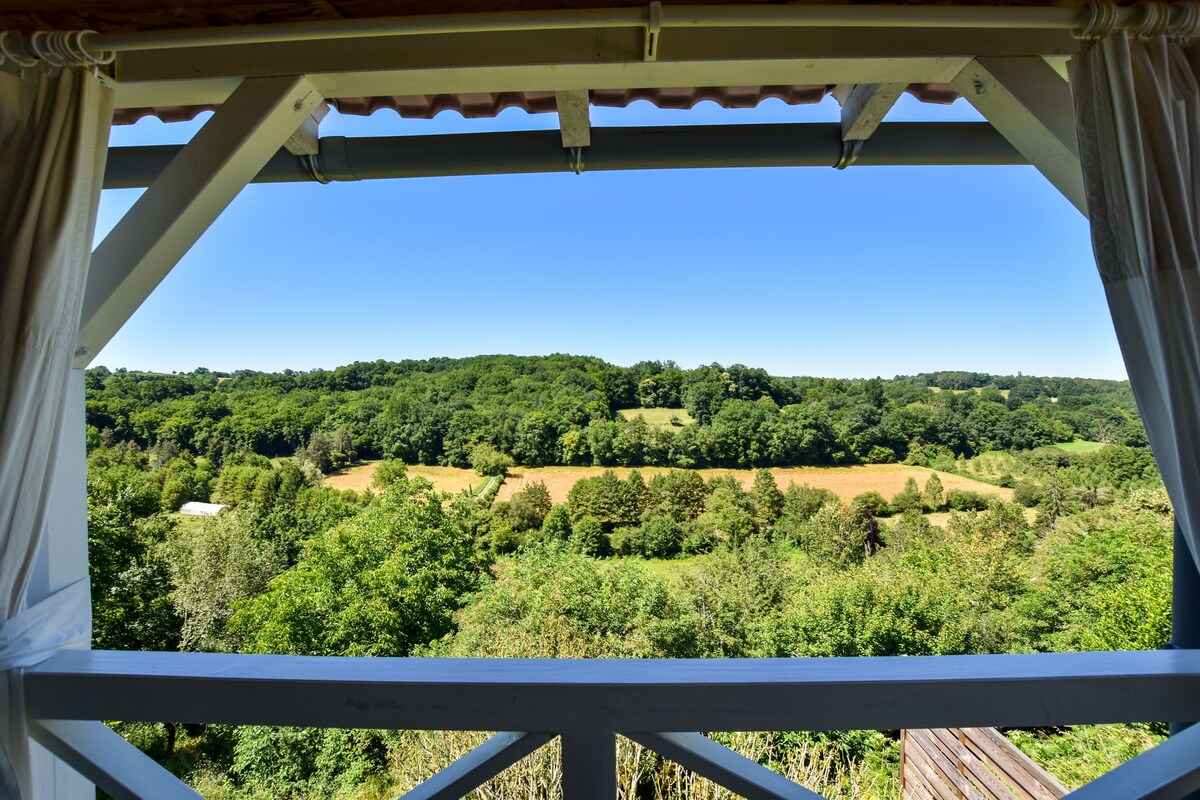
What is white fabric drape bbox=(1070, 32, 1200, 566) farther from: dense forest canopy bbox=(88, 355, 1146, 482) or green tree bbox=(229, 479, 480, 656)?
dense forest canopy bbox=(88, 355, 1146, 482)

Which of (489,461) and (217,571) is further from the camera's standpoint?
(489,461)

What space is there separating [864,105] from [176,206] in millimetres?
1158

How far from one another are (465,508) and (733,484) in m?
7.72

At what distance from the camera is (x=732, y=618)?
14531 millimetres

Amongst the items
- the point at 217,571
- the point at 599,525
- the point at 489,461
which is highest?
the point at 489,461

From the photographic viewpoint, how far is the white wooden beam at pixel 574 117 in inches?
40.3

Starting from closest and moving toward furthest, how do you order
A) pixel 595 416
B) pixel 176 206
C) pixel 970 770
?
pixel 176 206, pixel 970 770, pixel 595 416

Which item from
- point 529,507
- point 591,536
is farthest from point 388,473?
point 591,536

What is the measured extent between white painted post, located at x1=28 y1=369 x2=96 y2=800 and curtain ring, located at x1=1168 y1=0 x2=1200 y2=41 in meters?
1.61

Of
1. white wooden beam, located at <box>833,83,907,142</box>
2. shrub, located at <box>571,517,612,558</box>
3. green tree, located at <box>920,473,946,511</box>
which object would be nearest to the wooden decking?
white wooden beam, located at <box>833,83,907,142</box>

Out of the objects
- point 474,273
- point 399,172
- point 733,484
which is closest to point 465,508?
point 733,484

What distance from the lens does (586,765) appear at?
68 cm

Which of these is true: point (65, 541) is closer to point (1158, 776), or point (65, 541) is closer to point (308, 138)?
point (308, 138)

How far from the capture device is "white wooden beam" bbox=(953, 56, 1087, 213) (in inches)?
33.1
